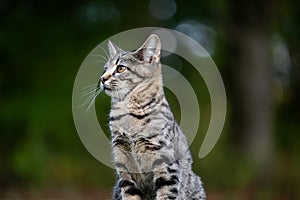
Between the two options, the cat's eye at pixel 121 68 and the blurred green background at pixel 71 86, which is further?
the blurred green background at pixel 71 86

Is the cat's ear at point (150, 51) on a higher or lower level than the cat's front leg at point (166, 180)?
higher

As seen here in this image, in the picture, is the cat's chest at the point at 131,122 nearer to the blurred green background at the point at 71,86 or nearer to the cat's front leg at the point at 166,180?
the cat's front leg at the point at 166,180

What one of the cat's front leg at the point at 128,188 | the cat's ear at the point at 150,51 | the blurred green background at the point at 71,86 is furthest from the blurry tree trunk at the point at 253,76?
the cat's ear at the point at 150,51

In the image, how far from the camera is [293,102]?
1076 centimetres

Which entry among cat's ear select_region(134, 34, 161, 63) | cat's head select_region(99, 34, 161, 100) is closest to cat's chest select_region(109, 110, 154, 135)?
cat's head select_region(99, 34, 161, 100)

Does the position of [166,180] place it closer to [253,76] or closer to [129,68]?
[129,68]

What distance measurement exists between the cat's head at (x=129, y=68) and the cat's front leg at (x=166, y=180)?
18.8 inches

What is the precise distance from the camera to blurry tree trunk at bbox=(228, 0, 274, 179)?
372 inches

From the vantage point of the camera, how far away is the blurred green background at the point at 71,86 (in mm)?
8664

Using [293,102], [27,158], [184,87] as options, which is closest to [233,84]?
[293,102]

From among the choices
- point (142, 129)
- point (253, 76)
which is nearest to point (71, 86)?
point (253, 76)

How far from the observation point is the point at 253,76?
31.3ft

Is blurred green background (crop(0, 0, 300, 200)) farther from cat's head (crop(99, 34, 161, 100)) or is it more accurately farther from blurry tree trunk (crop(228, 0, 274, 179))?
cat's head (crop(99, 34, 161, 100))

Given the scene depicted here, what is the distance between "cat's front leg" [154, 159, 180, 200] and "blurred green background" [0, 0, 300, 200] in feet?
14.6
